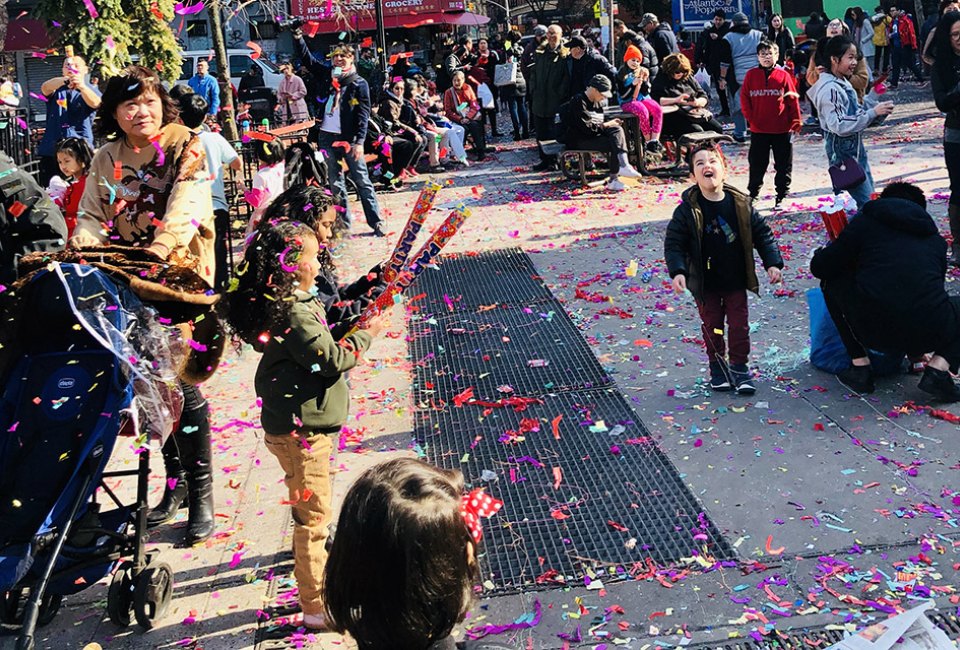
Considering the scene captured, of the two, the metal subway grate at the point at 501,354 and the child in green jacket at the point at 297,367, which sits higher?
the child in green jacket at the point at 297,367

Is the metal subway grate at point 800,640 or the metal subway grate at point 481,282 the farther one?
the metal subway grate at point 481,282

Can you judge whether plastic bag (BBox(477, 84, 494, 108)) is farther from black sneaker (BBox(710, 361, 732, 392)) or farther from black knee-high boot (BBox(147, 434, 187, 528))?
black knee-high boot (BBox(147, 434, 187, 528))

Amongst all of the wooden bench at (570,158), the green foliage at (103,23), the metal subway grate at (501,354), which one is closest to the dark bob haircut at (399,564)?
the metal subway grate at (501,354)

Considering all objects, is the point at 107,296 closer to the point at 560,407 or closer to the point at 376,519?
the point at 376,519

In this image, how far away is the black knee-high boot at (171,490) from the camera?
493cm

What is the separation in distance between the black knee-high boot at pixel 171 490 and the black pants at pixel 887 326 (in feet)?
12.3

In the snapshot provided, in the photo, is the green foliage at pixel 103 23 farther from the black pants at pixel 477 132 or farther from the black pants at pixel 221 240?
the black pants at pixel 221 240

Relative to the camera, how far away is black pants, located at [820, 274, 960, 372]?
5.46m

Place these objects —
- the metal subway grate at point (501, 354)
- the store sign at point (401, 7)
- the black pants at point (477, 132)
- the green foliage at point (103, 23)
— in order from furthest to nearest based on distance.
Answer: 1. the store sign at point (401, 7)
2. the black pants at point (477, 132)
3. the green foliage at point (103, 23)
4. the metal subway grate at point (501, 354)

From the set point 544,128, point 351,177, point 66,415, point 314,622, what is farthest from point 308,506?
point 544,128

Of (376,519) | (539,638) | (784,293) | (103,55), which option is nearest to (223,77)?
(103,55)

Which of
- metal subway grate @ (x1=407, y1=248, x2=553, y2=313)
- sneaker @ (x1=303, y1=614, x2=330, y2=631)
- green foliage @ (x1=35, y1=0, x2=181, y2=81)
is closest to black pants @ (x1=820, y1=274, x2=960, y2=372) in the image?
metal subway grate @ (x1=407, y1=248, x2=553, y2=313)

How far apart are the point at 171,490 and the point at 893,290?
396 cm

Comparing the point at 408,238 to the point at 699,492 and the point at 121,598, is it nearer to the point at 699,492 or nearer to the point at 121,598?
the point at 699,492
